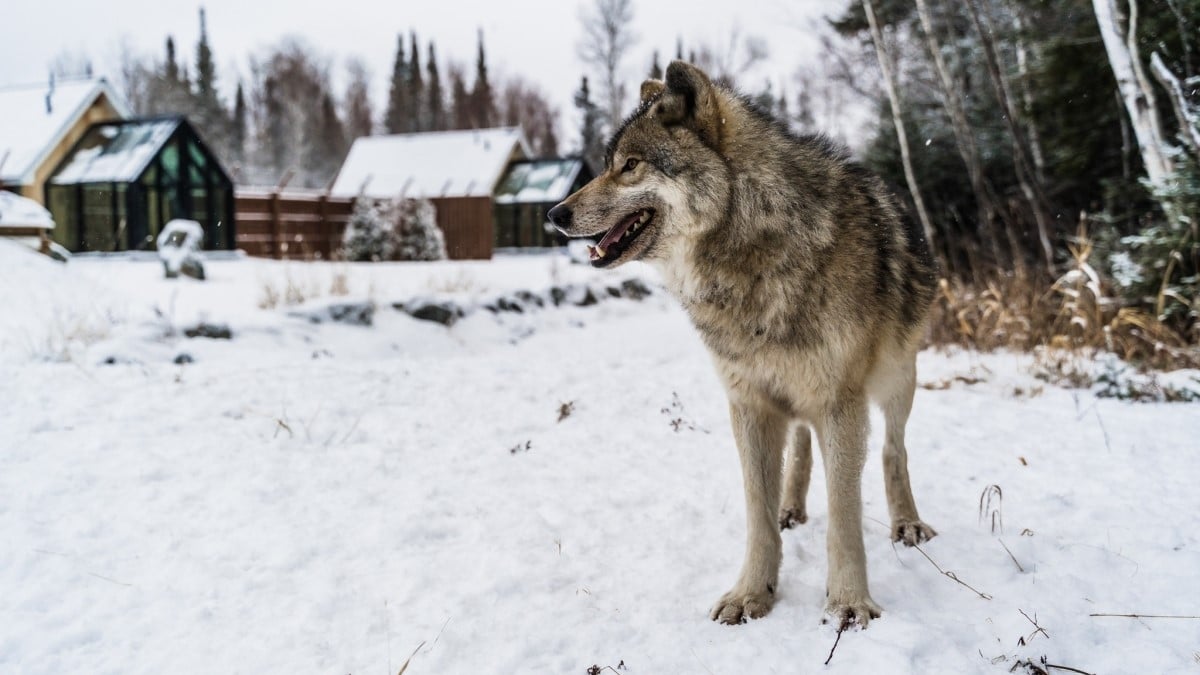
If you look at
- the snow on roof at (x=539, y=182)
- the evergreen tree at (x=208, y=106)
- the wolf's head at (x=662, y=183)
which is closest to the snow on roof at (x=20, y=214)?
the wolf's head at (x=662, y=183)

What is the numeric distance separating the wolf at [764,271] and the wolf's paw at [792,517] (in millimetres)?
663

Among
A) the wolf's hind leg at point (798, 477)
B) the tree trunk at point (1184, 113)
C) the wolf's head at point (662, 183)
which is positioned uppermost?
the tree trunk at point (1184, 113)

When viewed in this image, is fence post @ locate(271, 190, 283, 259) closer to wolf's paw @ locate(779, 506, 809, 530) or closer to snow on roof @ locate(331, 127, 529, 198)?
snow on roof @ locate(331, 127, 529, 198)

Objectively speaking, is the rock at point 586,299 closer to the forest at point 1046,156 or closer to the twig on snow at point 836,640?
the forest at point 1046,156

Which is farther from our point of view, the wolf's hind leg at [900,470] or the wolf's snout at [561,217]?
the wolf's hind leg at [900,470]

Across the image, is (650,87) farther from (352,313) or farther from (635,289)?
(635,289)

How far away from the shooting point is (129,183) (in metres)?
18.3

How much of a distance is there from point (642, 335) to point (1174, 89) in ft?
20.3

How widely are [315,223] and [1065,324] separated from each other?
2254cm

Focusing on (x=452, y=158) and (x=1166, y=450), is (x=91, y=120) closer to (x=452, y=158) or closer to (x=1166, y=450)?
(x=452, y=158)

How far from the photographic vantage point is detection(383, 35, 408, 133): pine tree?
60.4 m

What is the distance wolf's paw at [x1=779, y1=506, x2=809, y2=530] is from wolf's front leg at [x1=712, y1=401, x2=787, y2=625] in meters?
0.65

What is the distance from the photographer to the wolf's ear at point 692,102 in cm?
256

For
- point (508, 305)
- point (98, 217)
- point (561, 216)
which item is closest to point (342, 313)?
point (508, 305)
